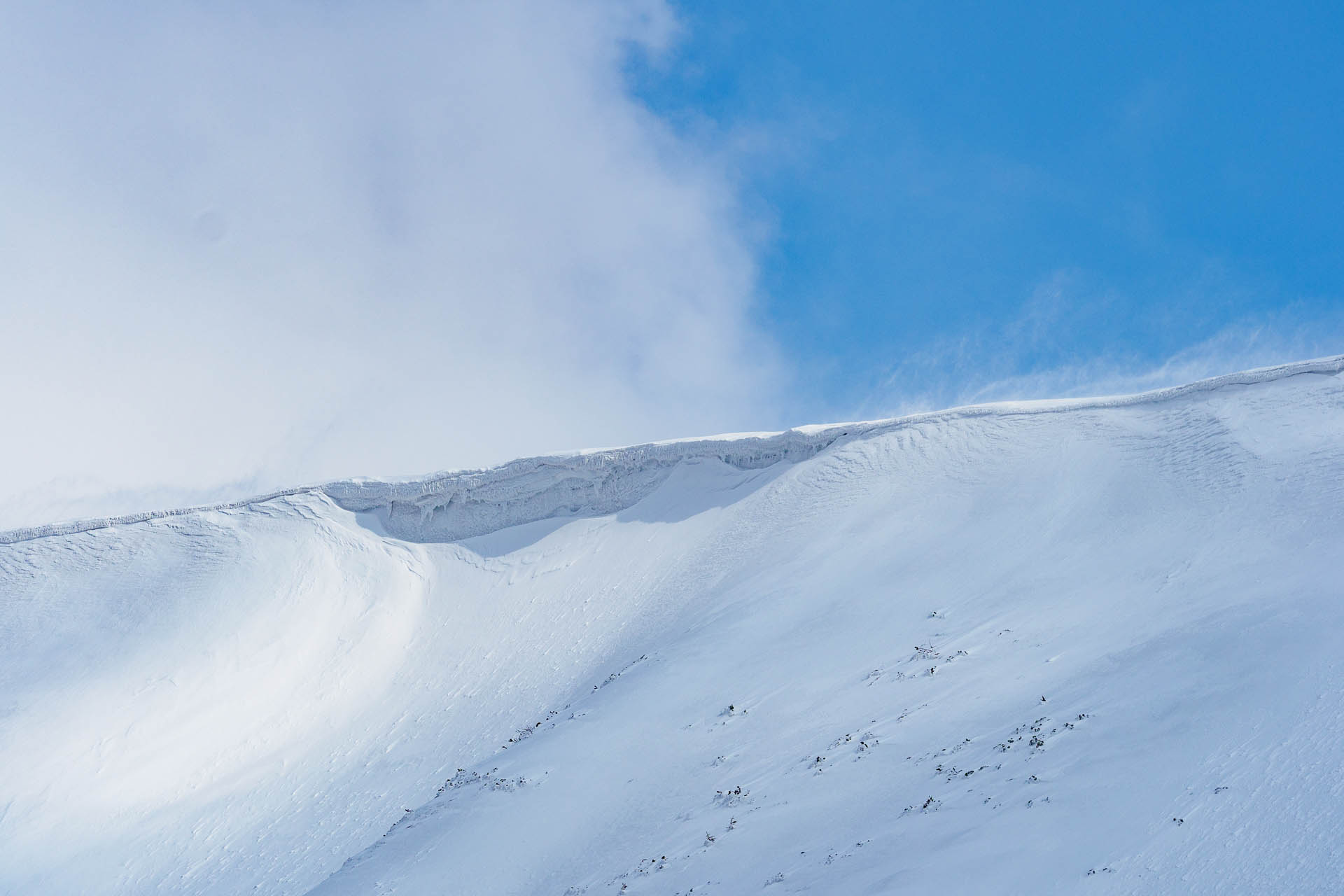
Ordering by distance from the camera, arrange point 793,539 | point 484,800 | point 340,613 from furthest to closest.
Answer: point 340,613 < point 793,539 < point 484,800

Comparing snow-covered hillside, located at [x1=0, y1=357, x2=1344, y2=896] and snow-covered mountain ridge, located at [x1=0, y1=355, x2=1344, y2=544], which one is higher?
snow-covered mountain ridge, located at [x1=0, y1=355, x2=1344, y2=544]

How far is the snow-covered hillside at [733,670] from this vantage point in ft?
29.3

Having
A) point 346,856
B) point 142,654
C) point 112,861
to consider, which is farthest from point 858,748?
point 142,654

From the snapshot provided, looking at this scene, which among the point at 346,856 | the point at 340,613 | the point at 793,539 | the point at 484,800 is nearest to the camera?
the point at 484,800

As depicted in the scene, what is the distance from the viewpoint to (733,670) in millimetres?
16094

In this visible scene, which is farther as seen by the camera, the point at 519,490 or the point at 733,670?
the point at 519,490

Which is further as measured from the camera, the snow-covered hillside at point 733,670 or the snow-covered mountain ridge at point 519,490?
the snow-covered mountain ridge at point 519,490

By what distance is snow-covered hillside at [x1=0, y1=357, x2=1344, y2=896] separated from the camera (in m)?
8.95

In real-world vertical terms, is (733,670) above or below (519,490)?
below

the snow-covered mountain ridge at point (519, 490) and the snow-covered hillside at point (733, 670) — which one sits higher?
the snow-covered mountain ridge at point (519, 490)

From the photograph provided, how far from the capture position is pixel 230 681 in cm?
2158

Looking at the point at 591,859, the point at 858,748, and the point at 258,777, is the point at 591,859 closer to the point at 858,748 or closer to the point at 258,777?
the point at 858,748

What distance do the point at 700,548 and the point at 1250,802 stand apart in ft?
51.0

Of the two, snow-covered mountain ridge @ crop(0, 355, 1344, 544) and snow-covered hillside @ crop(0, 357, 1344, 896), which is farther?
snow-covered mountain ridge @ crop(0, 355, 1344, 544)
